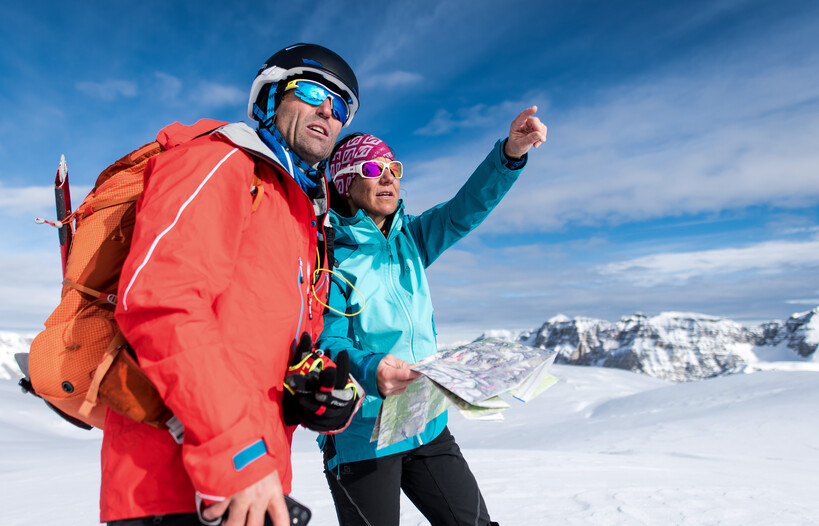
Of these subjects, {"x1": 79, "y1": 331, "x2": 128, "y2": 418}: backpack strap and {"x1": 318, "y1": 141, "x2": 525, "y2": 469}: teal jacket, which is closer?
{"x1": 79, "y1": 331, "x2": 128, "y2": 418}: backpack strap

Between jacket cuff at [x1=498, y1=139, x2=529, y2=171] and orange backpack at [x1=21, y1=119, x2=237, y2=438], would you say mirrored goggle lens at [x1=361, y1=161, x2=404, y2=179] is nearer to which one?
jacket cuff at [x1=498, y1=139, x2=529, y2=171]

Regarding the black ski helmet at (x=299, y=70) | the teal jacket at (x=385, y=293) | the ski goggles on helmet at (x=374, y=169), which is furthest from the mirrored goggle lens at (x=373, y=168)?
the black ski helmet at (x=299, y=70)

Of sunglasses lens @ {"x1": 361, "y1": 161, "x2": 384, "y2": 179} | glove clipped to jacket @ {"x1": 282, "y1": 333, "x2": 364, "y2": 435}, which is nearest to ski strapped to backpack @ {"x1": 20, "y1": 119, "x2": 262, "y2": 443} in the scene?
glove clipped to jacket @ {"x1": 282, "y1": 333, "x2": 364, "y2": 435}

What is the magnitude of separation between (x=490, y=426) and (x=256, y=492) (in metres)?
18.6

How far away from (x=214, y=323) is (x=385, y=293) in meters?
1.26

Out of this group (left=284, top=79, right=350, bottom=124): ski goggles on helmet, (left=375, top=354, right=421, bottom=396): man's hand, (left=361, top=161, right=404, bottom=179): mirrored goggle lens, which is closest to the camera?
(left=375, top=354, right=421, bottom=396): man's hand

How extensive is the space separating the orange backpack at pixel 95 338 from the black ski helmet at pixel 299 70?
0.70 m

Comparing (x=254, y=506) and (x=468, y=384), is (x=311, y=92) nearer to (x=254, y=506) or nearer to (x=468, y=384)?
(x=468, y=384)

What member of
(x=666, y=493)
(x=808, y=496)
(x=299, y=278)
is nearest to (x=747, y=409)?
(x=808, y=496)

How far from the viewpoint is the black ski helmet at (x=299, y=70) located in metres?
2.20

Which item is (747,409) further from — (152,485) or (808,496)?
(152,485)

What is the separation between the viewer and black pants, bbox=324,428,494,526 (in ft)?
7.79

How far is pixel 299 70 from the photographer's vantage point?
2.21 meters

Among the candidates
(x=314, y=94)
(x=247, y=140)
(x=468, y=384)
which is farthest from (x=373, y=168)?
(x=468, y=384)
